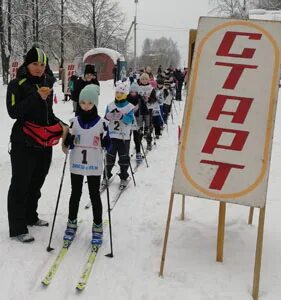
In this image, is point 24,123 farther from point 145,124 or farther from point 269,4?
point 269,4

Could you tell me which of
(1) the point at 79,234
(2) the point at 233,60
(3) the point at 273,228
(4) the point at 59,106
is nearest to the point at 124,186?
(1) the point at 79,234

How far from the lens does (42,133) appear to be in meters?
4.52

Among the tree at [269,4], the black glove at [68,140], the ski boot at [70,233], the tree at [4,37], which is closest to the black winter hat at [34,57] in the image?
the black glove at [68,140]

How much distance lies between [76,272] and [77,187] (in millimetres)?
962

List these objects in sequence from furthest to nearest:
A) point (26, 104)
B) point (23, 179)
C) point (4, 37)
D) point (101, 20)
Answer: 1. point (101, 20)
2. point (4, 37)
3. point (23, 179)
4. point (26, 104)

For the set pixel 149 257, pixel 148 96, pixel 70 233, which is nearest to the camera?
pixel 149 257

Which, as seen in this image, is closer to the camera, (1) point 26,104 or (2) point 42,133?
(1) point 26,104

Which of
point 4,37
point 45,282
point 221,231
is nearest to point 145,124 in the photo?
point 221,231

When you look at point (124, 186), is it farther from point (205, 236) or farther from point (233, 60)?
point (233, 60)

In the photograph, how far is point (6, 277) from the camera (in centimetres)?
398

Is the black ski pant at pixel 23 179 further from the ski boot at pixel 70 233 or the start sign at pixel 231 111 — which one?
the start sign at pixel 231 111

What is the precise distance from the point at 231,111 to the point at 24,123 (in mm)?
2192

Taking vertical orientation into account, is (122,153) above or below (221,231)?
above

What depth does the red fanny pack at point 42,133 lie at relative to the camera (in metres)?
4.50
